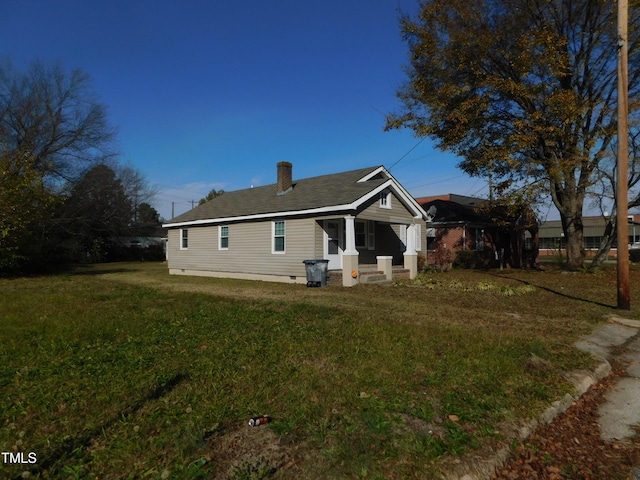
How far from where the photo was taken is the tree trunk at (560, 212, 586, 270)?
20.2 m

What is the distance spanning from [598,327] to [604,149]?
524 inches

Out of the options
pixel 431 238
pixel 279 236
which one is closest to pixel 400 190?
pixel 279 236

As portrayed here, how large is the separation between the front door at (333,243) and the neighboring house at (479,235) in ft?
30.0

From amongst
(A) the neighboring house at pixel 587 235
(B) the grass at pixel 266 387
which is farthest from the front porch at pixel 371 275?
(A) the neighboring house at pixel 587 235

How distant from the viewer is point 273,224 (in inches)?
701

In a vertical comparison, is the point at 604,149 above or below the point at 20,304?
above

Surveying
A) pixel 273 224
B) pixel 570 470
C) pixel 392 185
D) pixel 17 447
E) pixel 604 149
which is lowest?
pixel 570 470

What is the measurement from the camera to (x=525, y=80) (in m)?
18.3

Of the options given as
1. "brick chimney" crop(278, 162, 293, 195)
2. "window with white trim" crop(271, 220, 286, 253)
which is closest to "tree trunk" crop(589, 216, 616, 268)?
"window with white trim" crop(271, 220, 286, 253)

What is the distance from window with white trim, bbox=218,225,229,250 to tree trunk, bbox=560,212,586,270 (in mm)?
16583

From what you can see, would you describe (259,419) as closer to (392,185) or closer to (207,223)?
(392,185)

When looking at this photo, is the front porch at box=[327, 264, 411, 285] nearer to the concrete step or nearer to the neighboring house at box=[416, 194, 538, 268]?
the concrete step

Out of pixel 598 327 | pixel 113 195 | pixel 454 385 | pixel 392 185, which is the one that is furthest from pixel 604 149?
pixel 113 195

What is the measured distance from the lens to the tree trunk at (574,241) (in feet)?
66.3
